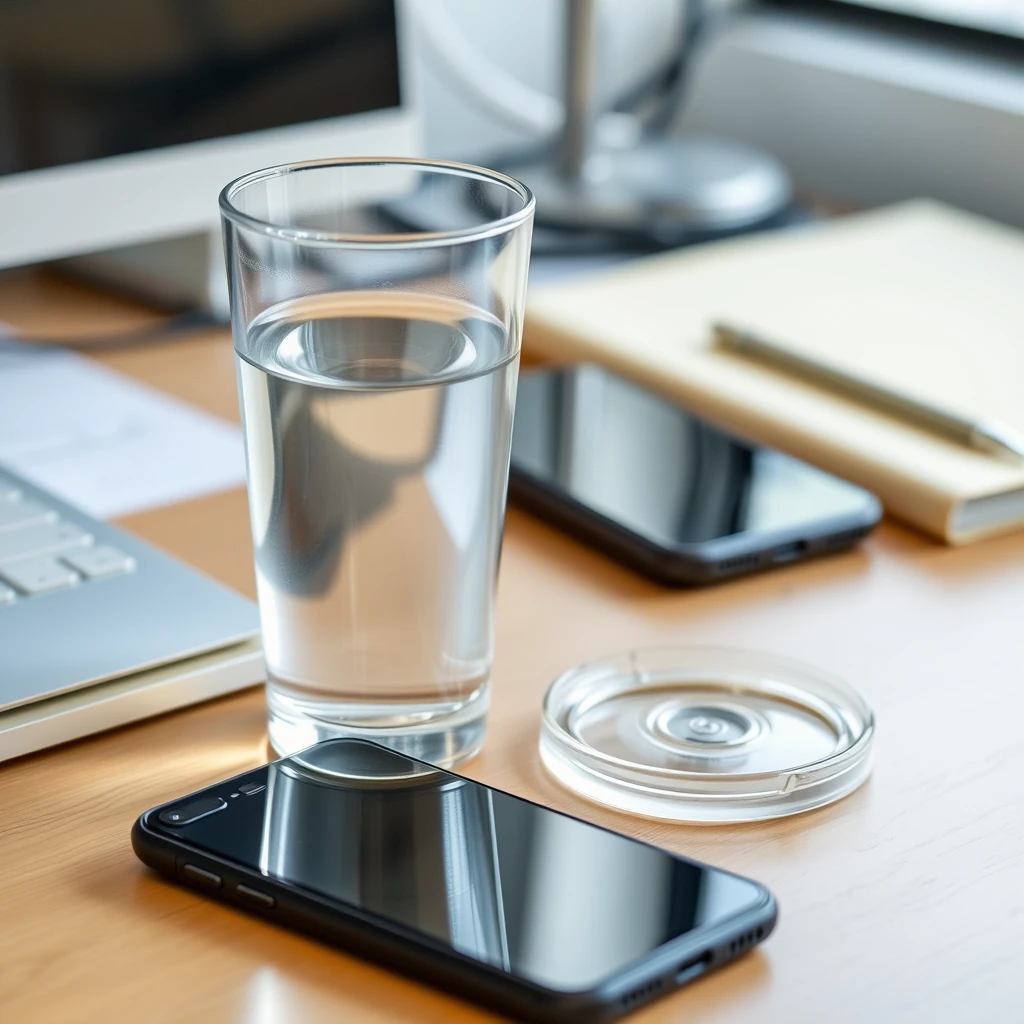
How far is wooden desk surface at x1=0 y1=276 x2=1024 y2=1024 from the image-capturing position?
14.7 inches

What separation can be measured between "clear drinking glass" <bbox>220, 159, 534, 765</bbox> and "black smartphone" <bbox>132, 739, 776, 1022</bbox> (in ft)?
0.09

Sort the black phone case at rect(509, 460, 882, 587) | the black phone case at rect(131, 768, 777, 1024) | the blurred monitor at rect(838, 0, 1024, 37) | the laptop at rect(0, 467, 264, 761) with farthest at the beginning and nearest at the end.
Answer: the blurred monitor at rect(838, 0, 1024, 37), the black phone case at rect(509, 460, 882, 587), the laptop at rect(0, 467, 264, 761), the black phone case at rect(131, 768, 777, 1024)

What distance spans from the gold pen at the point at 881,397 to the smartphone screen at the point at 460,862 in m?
0.32

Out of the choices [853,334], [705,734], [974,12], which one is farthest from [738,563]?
[974,12]

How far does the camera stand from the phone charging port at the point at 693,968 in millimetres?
368

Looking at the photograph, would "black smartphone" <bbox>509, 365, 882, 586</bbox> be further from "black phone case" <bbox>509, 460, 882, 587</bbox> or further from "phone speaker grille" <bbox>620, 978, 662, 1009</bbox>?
"phone speaker grille" <bbox>620, 978, 662, 1009</bbox>

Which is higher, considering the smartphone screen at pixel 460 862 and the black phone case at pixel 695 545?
the smartphone screen at pixel 460 862

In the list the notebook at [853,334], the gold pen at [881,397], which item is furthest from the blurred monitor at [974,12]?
the gold pen at [881,397]

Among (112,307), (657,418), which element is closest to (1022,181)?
(657,418)

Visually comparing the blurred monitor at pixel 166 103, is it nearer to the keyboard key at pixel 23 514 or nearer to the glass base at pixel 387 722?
the keyboard key at pixel 23 514

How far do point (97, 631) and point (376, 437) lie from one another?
146 millimetres

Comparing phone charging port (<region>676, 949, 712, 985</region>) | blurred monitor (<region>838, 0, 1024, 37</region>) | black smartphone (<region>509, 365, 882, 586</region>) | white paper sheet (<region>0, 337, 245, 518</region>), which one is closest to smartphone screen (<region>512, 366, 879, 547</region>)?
black smartphone (<region>509, 365, 882, 586</region>)

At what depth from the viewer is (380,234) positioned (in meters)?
0.42

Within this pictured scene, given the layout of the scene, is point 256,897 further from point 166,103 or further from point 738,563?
point 166,103
